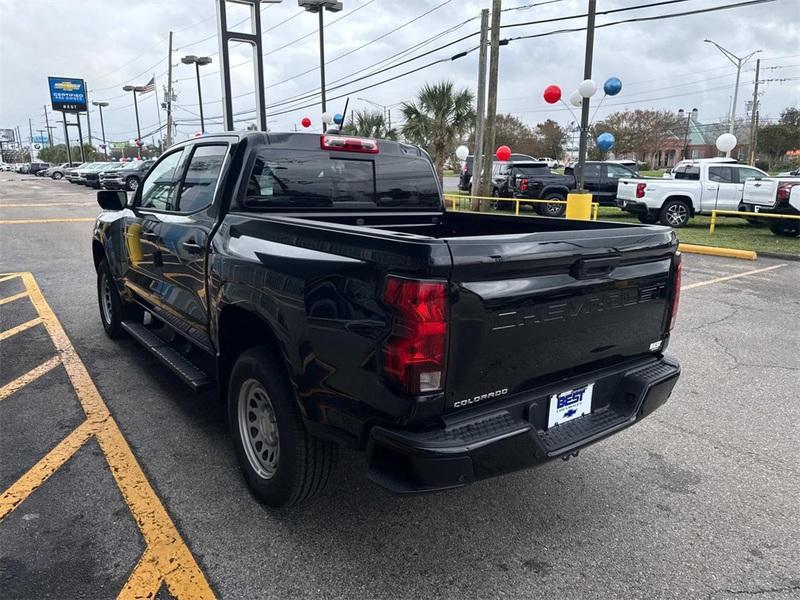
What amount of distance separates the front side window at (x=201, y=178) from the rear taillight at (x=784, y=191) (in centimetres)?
1402

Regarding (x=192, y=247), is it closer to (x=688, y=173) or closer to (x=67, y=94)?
(x=688, y=173)

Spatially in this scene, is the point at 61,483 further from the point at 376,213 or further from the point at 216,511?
the point at 376,213

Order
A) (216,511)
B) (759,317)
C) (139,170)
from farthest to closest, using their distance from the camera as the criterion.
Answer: (139,170), (759,317), (216,511)

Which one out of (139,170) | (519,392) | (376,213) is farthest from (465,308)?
(139,170)

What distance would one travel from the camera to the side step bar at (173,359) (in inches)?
137

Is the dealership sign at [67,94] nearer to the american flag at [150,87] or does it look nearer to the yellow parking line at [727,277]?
the american flag at [150,87]

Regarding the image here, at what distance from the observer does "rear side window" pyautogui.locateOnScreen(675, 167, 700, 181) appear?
15.7 metres

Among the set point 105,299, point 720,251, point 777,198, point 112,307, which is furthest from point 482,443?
point 777,198

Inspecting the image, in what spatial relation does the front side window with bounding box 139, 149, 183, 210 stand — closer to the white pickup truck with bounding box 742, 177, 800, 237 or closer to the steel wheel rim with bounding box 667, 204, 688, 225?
the white pickup truck with bounding box 742, 177, 800, 237

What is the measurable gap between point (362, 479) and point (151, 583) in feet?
3.90

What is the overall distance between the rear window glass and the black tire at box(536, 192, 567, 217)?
15.0 metres

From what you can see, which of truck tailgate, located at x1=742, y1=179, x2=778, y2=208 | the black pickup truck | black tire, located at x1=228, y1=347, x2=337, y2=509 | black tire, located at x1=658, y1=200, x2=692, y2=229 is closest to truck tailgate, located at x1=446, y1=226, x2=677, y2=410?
the black pickup truck

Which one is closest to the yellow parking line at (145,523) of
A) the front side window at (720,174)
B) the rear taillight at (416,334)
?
the rear taillight at (416,334)

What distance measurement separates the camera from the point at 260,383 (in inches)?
109
